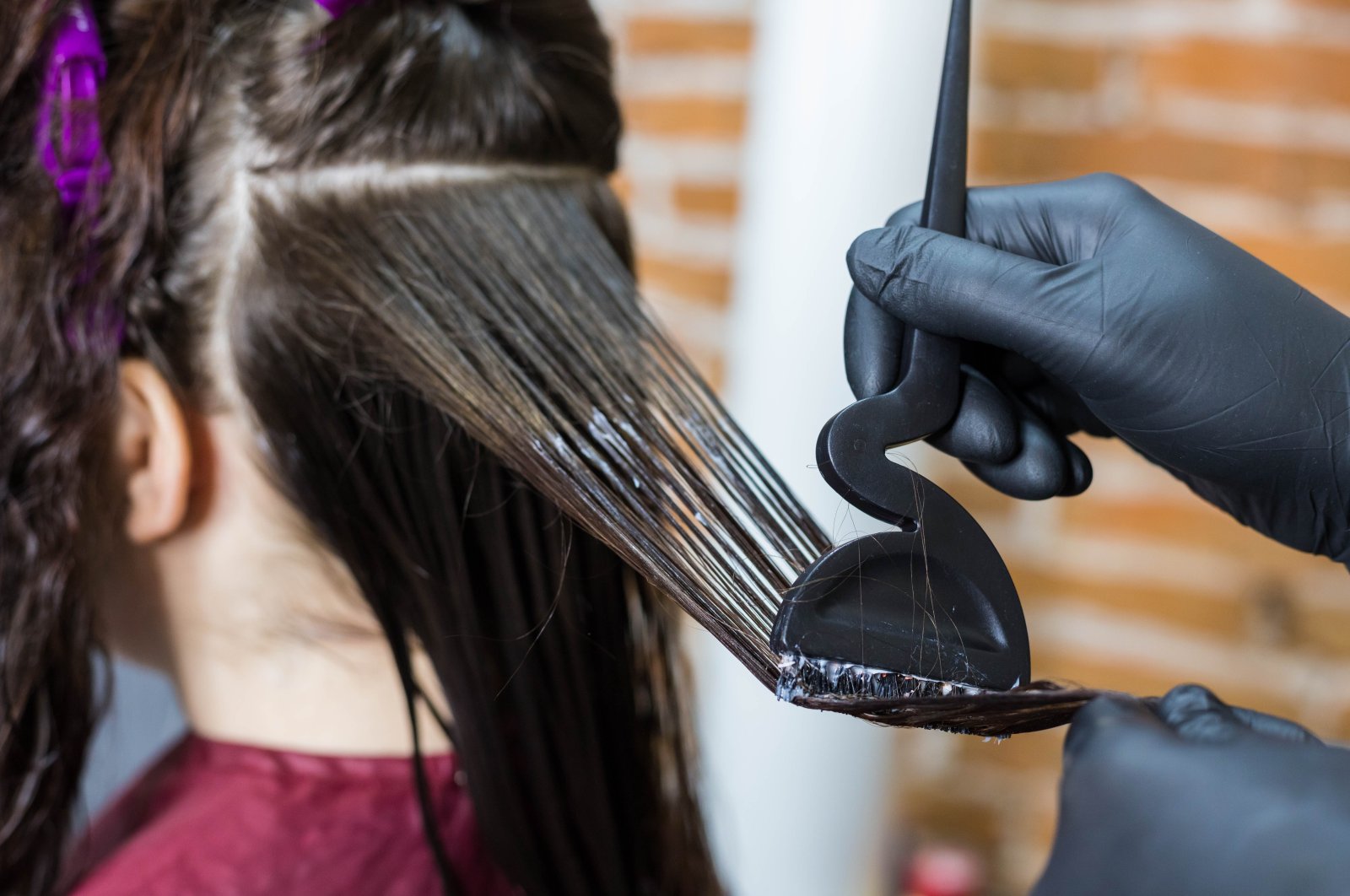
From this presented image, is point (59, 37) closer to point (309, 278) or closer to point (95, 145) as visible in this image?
point (95, 145)

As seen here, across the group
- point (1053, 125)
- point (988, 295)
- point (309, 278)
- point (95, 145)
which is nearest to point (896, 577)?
point (988, 295)

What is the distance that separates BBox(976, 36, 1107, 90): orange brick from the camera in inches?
36.6

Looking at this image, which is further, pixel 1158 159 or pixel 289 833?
pixel 1158 159

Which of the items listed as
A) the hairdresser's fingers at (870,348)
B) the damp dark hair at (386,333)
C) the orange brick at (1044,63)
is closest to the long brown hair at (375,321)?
the damp dark hair at (386,333)

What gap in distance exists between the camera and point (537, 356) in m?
0.50

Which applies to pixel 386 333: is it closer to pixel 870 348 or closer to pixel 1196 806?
pixel 870 348

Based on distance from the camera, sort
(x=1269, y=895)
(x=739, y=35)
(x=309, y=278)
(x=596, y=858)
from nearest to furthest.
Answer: (x=1269, y=895), (x=309, y=278), (x=596, y=858), (x=739, y=35)

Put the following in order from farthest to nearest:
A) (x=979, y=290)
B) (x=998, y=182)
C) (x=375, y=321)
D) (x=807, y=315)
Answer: (x=998, y=182) < (x=807, y=315) < (x=375, y=321) < (x=979, y=290)

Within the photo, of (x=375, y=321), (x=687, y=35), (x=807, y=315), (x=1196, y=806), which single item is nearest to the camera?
(x=1196, y=806)

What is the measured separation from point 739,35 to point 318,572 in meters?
0.73

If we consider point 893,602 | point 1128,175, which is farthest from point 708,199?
point 893,602

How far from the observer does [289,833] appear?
0.59 m

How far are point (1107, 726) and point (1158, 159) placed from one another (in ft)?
2.41

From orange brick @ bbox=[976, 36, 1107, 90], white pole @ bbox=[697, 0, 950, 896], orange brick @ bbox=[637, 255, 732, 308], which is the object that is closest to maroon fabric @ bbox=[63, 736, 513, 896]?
white pole @ bbox=[697, 0, 950, 896]
